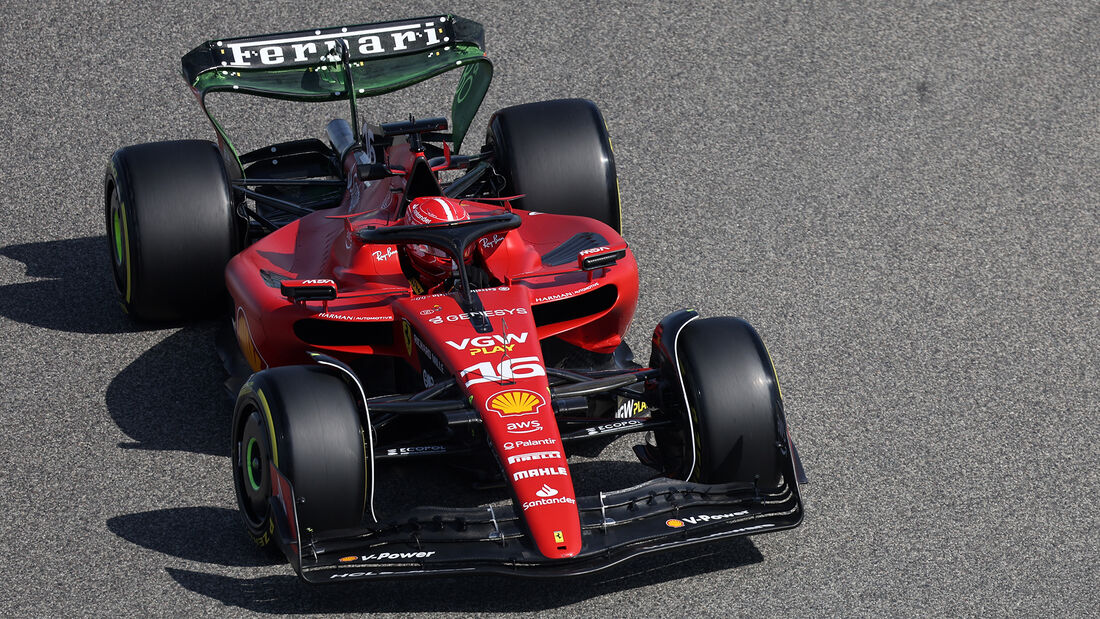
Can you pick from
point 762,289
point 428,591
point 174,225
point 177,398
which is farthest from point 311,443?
point 762,289

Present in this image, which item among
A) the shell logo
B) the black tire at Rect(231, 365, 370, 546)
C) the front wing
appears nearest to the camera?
Result: the front wing

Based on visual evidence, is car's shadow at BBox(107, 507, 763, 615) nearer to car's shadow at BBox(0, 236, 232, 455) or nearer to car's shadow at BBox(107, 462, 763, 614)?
car's shadow at BBox(107, 462, 763, 614)

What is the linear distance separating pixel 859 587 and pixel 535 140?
11.3ft

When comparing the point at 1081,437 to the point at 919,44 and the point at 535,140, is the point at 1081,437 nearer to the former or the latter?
the point at 535,140

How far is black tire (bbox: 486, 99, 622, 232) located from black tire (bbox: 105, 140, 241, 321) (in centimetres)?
159

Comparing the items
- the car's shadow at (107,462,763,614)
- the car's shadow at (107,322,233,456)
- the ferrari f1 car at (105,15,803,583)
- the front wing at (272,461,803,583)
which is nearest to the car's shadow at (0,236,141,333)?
the ferrari f1 car at (105,15,803,583)

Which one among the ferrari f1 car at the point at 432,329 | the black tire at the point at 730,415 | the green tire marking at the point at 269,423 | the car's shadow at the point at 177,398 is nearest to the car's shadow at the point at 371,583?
the ferrari f1 car at the point at 432,329

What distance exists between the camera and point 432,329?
6.99m

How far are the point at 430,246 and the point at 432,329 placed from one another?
0.67 m

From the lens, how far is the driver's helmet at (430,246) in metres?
7.54

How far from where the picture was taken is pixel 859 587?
6.73 m

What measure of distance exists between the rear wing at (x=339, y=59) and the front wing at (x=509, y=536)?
135 inches

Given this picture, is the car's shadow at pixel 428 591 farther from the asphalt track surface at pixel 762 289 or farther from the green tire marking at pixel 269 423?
the green tire marking at pixel 269 423

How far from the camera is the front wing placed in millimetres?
6086
